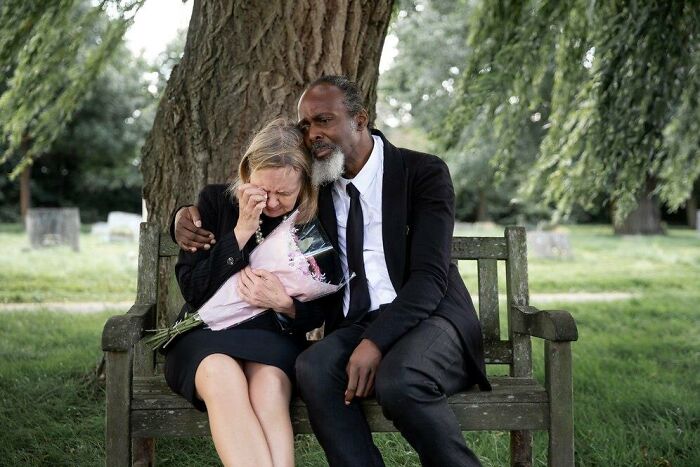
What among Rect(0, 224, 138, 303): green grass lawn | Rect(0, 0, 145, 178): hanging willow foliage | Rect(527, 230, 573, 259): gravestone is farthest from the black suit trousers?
Rect(527, 230, 573, 259): gravestone

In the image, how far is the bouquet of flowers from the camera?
287cm

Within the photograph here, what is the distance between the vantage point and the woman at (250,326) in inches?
97.5

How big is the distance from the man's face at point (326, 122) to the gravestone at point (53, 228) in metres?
12.3

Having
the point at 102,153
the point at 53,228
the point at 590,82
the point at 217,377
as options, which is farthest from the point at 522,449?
the point at 102,153

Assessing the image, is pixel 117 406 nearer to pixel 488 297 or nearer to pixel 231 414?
pixel 231 414

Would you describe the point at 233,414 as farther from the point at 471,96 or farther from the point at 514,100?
the point at 514,100

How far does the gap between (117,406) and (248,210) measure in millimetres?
808

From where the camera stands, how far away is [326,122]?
9.98 ft

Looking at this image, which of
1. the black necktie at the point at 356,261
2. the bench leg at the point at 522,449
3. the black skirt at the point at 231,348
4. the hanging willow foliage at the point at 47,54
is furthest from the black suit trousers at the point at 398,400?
the hanging willow foliage at the point at 47,54

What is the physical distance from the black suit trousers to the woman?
13 centimetres

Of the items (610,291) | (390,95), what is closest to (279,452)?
(610,291)

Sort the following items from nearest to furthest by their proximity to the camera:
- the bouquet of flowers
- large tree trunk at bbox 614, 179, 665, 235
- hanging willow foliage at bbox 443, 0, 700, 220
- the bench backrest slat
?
the bouquet of flowers, the bench backrest slat, hanging willow foliage at bbox 443, 0, 700, 220, large tree trunk at bbox 614, 179, 665, 235

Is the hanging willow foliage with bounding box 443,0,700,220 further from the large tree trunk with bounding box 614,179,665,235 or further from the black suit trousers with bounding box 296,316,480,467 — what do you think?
the large tree trunk with bounding box 614,179,665,235

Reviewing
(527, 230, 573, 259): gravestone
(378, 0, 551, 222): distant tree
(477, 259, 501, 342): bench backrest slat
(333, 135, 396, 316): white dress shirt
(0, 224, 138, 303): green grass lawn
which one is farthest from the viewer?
(378, 0, 551, 222): distant tree
